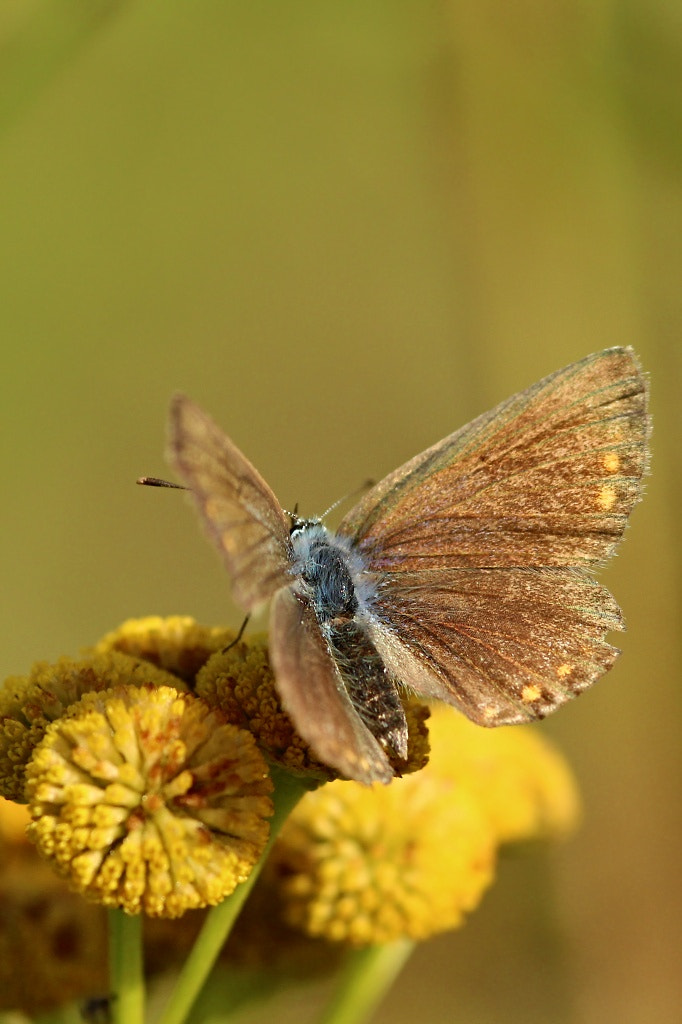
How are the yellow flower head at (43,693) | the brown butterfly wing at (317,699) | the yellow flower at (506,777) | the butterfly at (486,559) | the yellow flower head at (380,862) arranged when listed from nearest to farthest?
the brown butterfly wing at (317,699)
the yellow flower head at (43,693)
the butterfly at (486,559)
the yellow flower head at (380,862)
the yellow flower at (506,777)

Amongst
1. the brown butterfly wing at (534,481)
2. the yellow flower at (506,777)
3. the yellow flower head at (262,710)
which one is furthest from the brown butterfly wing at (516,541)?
the yellow flower at (506,777)

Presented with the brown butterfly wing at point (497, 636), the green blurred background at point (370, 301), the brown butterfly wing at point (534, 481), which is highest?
the green blurred background at point (370, 301)

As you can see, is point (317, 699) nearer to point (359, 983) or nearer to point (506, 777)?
point (359, 983)

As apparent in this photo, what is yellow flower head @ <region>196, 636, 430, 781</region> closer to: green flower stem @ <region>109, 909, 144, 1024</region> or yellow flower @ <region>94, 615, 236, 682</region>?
yellow flower @ <region>94, 615, 236, 682</region>

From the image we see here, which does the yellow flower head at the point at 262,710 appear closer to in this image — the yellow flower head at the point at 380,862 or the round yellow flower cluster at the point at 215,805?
the round yellow flower cluster at the point at 215,805

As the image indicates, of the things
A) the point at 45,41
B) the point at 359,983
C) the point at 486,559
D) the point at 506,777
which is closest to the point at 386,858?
the point at 359,983


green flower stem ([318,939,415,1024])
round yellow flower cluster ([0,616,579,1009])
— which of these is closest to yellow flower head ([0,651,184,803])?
round yellow flower cluster ([0,616,579,1009])

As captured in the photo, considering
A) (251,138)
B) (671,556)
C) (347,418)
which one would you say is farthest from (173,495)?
(671,556)
